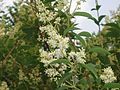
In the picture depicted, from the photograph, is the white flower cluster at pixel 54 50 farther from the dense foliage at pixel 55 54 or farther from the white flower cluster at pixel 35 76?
the white flower cluster at pixel 35 76

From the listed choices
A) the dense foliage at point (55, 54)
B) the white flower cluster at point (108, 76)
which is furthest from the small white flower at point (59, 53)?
the white flower cluster at point (108, 76)

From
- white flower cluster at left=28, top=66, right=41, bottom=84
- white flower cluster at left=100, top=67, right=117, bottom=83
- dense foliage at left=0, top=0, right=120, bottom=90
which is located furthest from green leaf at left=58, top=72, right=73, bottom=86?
white flower cluster at left=28, top=66, right=41, bottom=84

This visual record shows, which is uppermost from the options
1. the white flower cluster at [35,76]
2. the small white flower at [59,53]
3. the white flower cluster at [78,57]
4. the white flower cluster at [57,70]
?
the small white flower at [59,53]

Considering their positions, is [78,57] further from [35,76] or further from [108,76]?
[35,76]

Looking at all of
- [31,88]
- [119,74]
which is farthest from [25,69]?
[119,74]

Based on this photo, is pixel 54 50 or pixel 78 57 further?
pixel 54 50

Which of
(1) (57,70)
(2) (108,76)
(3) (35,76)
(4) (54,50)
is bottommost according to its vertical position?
(3) (35,76)

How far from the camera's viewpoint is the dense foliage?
9.83 feet

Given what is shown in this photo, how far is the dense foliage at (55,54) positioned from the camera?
118 inches

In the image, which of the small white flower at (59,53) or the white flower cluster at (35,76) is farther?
the white flower cluster at (35,76)

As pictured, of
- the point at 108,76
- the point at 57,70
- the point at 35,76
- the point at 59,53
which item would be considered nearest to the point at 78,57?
the point at 59,53

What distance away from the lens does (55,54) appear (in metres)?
2.99

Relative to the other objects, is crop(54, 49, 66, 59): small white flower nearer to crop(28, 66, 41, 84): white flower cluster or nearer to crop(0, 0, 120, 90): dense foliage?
crop(0, 0, 120, 90): dense foliage

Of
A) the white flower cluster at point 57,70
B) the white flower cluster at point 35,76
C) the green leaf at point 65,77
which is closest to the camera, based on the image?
the green leaf at point 65,77
